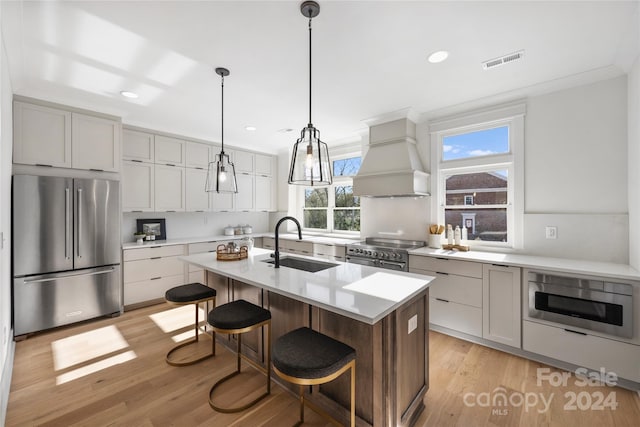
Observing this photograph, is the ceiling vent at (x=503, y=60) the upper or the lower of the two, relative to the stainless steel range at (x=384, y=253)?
upper

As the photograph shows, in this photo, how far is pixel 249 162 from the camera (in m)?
5.43

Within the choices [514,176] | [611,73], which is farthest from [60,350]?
[611,73]

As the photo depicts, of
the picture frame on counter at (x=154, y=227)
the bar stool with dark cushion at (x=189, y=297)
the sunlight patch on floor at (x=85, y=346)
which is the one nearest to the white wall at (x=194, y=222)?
the picture frame on counter at (x=154, y=227)

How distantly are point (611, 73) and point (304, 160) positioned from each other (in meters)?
3.07

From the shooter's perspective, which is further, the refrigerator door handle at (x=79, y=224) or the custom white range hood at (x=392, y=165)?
the custom white range hood at (x=392, y=165)

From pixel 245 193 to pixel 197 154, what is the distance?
1164 mm

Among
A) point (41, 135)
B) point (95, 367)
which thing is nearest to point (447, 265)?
point (95, 367)

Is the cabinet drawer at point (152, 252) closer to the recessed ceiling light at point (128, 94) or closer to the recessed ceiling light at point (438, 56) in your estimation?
the recessed ceiling light at point (128, 94)

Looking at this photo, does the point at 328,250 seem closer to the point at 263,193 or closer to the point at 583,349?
the point at 263,193

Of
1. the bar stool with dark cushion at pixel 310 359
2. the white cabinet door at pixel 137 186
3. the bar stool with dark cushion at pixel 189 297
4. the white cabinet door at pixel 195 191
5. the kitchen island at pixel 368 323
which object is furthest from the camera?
the white cabinet door at pixel 195 191

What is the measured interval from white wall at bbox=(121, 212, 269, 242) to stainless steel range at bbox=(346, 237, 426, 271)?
2759 mm

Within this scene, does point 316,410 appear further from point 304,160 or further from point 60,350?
point 60,350

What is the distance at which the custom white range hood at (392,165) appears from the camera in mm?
3465

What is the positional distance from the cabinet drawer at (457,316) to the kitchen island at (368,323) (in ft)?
4.08
